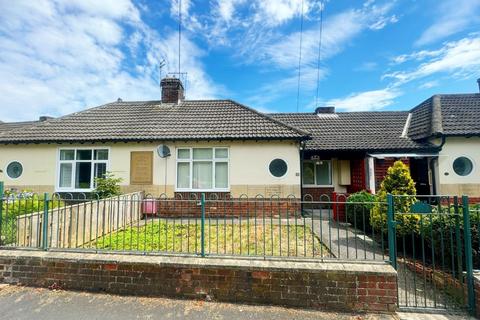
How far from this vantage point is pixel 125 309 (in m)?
3.66

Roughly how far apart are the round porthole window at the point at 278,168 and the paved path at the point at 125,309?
20.2 feet

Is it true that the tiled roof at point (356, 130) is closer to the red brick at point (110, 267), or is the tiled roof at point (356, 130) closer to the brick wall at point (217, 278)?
the brick wall at point (217, 278)

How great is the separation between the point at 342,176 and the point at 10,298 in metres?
11.9

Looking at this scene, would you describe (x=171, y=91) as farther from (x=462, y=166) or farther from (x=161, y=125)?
(x=462, y=166)

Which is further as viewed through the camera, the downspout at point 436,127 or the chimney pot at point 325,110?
the chimney pot at point 325,110

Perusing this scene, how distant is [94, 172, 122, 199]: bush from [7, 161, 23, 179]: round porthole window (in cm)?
360

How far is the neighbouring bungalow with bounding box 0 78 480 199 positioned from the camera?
9617 millimetres

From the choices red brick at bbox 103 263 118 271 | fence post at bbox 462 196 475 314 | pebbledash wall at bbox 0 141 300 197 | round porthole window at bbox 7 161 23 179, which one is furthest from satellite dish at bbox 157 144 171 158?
fence post at bbox 462 196 475 314

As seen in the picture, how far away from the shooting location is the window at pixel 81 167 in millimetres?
10062

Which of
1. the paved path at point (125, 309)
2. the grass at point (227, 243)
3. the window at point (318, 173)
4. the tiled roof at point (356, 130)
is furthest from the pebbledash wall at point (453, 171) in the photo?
the paved path at point (125, 309)

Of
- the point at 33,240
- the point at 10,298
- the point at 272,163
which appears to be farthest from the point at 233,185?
the point at 10,298

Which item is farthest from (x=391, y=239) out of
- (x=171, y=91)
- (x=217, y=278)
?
(x=171, y=91)

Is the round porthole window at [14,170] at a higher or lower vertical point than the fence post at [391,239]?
higher

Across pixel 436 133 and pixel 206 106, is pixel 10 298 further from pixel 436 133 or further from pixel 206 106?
pixel 436 133
